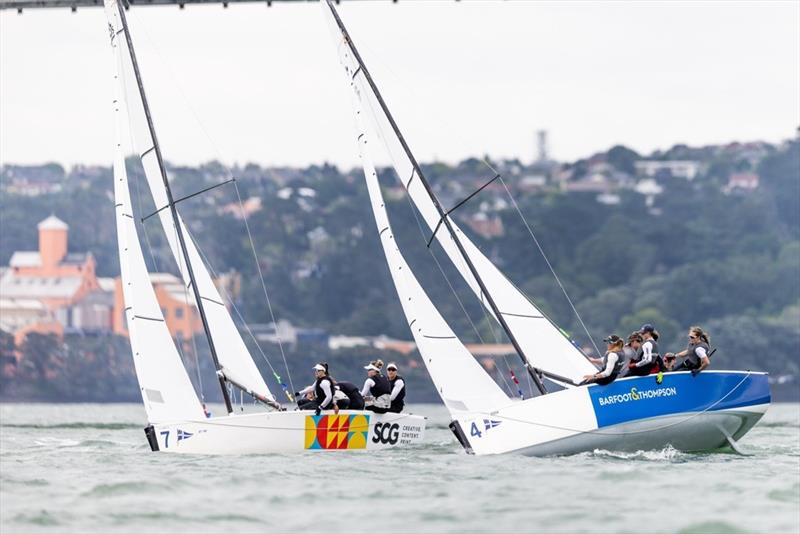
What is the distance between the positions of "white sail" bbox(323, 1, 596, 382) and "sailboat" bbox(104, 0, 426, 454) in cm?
193

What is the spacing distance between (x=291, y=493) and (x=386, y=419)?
5.77m

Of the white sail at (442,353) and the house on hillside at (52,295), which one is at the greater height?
the house on hillside at (52,295)

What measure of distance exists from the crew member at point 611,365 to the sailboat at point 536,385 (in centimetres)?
9

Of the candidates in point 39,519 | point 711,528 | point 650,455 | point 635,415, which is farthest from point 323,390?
point 711,528

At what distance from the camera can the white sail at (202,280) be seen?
23812mm

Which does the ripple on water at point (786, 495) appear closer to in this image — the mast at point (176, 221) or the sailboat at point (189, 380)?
the sailboat at point (189, 380)

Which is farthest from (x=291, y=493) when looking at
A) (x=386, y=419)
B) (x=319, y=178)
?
(x=319, y=178)

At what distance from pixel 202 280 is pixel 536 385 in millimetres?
4857

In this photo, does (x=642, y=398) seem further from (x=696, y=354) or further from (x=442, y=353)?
(x=442, y=353)

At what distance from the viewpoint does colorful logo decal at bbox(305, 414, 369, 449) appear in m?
22.7

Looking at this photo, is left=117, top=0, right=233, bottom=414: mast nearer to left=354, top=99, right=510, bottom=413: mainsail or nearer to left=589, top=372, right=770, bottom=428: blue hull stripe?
left=354, top=99, right=510, bottom=413: mainsail

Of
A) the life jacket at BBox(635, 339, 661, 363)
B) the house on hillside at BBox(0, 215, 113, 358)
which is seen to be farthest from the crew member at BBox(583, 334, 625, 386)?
the house on hillside at BBox(0, 215, 113, 358)

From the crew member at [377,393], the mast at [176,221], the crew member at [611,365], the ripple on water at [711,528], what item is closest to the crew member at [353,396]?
the crew member at [377,393]

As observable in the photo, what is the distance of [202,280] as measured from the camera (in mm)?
24344
